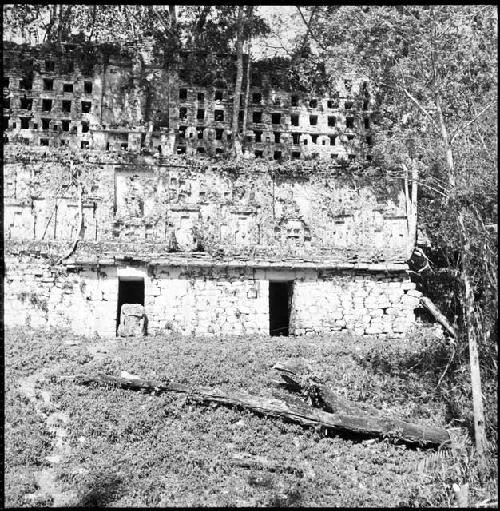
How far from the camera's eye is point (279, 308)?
2216cm

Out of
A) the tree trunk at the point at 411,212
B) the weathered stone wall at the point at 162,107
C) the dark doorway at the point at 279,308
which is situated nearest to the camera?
the dark doorway at the point at 279,308

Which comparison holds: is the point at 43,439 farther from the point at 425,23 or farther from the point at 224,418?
the point at 425,23

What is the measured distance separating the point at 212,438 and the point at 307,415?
199 centimetres

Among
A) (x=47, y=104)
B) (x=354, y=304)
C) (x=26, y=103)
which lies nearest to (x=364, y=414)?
(x=354, y=304)

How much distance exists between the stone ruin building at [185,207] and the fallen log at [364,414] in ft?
16.5

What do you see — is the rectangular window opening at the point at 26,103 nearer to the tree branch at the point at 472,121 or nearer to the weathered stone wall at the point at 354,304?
the weathered stone wall at the point at 354,304

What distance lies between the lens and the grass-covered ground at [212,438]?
1135 centimetres

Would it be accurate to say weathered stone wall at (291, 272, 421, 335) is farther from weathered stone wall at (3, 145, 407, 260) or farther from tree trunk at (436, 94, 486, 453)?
tree trunk at (436, 94, 486, 453)

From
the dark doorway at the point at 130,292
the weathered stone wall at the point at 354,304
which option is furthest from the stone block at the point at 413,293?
the dark doorway at the point at 130,292

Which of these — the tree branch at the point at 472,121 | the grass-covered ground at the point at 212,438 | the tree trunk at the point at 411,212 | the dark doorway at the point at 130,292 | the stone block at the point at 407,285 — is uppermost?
the tree branch at the point at 472,121

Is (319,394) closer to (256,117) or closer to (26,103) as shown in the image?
(256,117)

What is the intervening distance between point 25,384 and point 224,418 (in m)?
4.54

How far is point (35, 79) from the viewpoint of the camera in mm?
29625

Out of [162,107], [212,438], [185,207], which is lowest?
[212,438]
